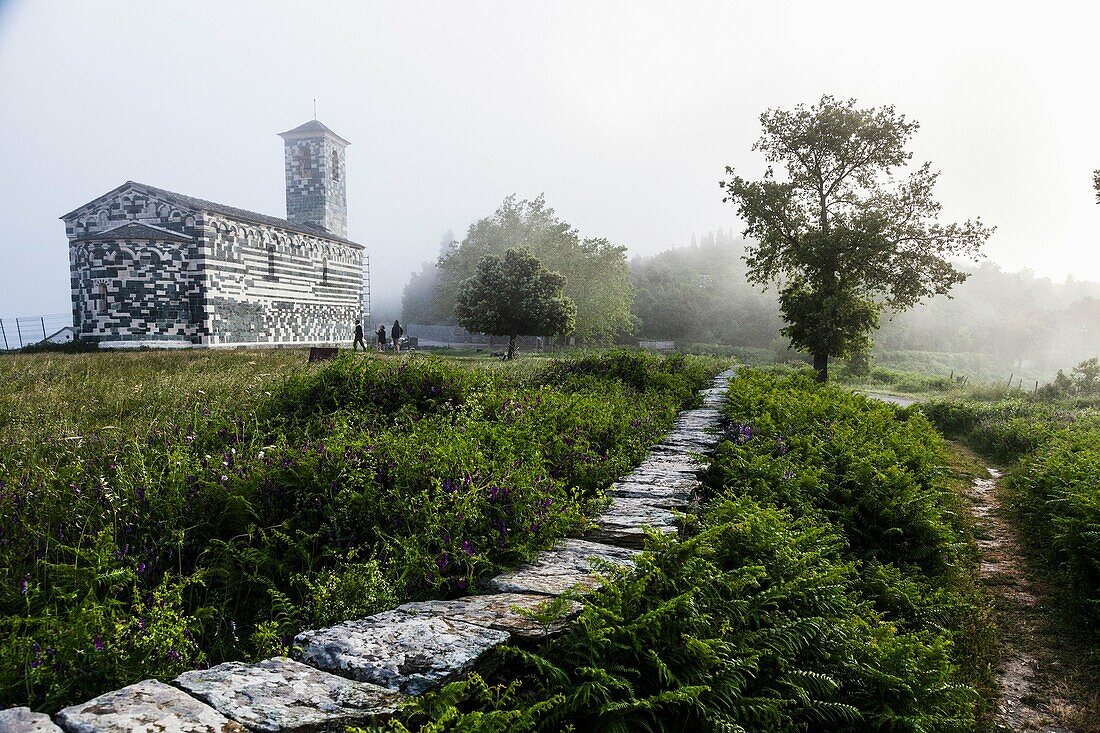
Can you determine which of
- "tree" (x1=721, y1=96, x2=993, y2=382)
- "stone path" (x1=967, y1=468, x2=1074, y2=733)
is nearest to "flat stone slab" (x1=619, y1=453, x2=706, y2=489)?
"stone path" (x1=967, y1=468, x2=1074, y2=733)

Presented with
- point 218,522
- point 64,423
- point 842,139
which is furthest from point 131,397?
point 842,139

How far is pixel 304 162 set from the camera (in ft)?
149

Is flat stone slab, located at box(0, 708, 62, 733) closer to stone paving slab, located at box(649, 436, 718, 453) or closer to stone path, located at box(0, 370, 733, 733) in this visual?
stone path, located at box(0, 370, 733, 733)

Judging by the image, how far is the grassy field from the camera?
8.11 feet

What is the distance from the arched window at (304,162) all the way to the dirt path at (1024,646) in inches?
1882

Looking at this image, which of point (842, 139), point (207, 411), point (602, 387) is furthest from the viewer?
point (842, 139)

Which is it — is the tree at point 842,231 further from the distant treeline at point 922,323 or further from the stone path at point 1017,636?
the distant treeline at point 922,323

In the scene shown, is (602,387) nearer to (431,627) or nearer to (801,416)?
(801,416)

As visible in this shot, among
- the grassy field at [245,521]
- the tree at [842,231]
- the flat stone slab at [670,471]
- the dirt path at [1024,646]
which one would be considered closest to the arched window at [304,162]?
the tree at [842,231]

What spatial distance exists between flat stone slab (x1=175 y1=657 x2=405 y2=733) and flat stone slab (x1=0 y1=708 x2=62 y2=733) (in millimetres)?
384

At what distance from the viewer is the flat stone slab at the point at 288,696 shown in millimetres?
1889

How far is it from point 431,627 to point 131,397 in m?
7.39

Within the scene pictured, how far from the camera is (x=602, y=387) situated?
970cm

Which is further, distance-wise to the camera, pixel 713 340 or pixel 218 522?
pixel 713 340
